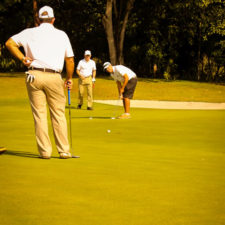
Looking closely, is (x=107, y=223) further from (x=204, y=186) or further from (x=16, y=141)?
(x=16, y=141)

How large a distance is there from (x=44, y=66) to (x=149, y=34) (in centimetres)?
3569

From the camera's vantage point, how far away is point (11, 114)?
746 inches

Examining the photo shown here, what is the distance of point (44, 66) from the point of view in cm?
917

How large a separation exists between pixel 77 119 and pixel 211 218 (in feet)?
38.5

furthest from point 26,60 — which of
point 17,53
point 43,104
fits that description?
point 43,104

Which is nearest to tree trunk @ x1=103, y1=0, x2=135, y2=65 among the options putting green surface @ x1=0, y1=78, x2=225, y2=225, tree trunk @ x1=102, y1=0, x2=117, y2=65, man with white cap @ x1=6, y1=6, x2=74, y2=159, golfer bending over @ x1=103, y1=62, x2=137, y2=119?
tree trunk @ x1=102, y1=0, x2=117, y2=65

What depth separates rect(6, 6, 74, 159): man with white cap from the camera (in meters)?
9.15

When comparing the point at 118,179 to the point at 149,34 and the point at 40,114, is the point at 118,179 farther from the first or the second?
the point at 149,34

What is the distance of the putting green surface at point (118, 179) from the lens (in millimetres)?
6064

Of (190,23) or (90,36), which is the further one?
(90,36)

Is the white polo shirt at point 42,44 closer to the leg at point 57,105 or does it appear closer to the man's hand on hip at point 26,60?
the man's hand on hip at point 26,60

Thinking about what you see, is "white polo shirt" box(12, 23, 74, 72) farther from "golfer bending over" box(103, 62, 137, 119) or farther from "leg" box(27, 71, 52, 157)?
"golfer bending over" box(103, 62, 137, 119)

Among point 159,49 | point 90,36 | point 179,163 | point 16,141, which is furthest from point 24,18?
point 179,163

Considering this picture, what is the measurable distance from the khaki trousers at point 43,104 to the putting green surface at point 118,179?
0.31 metres
